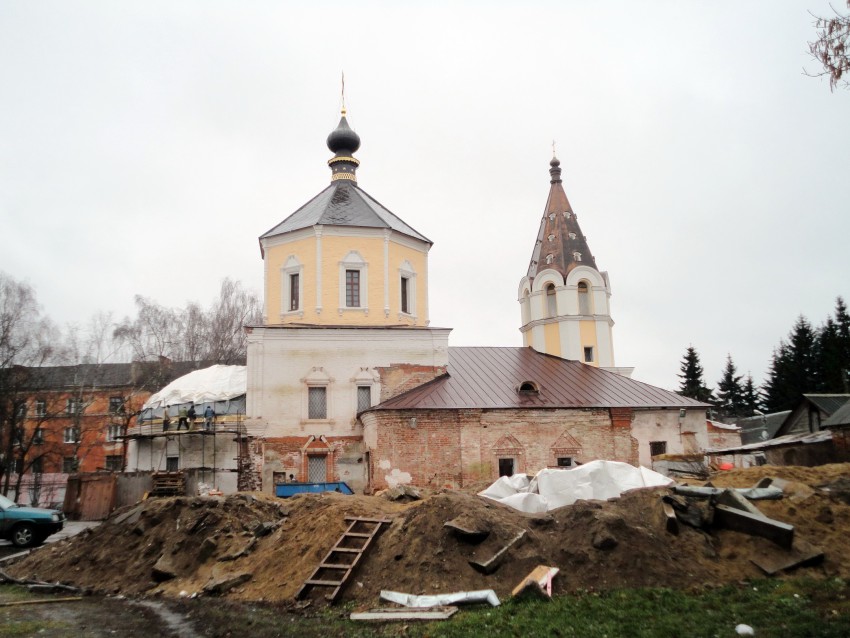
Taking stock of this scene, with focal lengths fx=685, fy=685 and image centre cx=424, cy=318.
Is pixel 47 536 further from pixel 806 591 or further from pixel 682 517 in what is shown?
pixel 806 591

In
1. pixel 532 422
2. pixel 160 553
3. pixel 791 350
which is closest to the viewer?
pixel 160 553

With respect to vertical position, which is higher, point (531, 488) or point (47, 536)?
point (531, 488)

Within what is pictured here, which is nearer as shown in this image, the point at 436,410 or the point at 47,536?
the point at 47,536

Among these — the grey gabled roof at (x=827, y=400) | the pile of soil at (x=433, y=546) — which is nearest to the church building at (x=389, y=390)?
the pile of soil at (x=433, y=546)

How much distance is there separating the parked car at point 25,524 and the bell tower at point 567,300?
1993cm

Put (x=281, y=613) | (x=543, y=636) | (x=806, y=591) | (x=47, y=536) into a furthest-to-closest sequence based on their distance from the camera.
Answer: (x=47, y=536) < (x=281, y=613) < (x=806, y=591) < (x=543, y=636)

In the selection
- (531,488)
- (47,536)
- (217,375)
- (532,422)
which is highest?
(217,375)

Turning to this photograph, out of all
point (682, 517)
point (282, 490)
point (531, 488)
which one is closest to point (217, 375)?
point (282, 490)

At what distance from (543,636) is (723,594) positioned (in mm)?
2733

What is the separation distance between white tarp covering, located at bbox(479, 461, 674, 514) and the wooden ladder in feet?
8.59

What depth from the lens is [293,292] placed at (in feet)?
82.3

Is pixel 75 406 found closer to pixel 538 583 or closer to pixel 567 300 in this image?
pixel 567 300

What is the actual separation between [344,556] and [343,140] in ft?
70.5

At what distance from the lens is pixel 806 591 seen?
8547 millimetres
